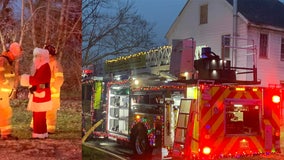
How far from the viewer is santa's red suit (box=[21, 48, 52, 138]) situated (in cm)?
686

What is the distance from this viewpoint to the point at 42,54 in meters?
6.88

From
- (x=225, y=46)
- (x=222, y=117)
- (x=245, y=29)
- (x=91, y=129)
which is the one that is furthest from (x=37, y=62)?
(x=245, y=29)

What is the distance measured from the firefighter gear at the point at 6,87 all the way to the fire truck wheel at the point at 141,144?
3.18 metres

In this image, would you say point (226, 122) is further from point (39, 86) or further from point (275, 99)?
point (39, 86)

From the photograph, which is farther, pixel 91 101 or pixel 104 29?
pixel 91 101

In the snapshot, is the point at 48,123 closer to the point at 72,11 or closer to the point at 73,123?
the point at 73,123

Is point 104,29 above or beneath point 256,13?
beneath

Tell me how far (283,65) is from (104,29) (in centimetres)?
1252

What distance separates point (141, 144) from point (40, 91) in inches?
124

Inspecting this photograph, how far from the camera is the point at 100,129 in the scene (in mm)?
11148

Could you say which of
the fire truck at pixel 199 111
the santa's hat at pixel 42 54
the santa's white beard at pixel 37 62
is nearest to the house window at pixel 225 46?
the fire truck at pixel 199 111

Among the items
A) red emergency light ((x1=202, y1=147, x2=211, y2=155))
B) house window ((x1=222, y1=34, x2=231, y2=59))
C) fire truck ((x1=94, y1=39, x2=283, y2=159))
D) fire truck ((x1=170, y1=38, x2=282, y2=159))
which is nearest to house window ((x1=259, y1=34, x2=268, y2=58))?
house window ((x1=222, y1=34, x2=231, y2=59))

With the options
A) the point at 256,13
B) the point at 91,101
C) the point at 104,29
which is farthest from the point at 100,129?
the point at 256,13

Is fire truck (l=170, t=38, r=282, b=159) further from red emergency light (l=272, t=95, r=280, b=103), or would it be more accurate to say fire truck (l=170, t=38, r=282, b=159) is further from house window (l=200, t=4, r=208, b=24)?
house window (l=200, t=4, r=208, b=24)
